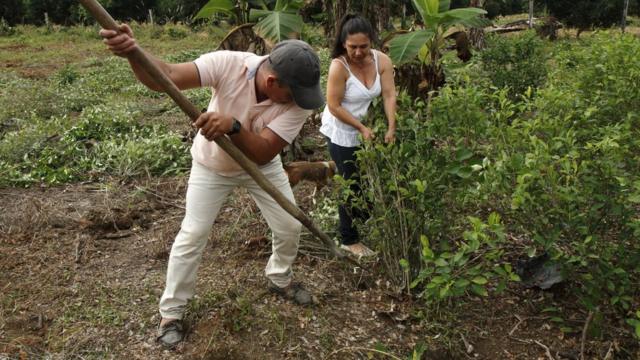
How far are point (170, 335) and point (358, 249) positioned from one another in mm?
1383

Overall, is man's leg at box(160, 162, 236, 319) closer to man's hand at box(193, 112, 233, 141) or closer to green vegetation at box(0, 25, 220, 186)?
man's hand at box(193, 112, 233, 141)

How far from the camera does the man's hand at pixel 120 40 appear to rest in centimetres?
218

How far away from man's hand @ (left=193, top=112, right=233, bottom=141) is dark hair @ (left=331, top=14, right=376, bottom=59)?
4.21 ft

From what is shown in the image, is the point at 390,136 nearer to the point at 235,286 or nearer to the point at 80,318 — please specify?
the point at 235,286

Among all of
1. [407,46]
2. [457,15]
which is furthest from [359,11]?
[407,46]

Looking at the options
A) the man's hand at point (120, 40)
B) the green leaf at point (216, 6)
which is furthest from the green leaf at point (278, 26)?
the man's hand at point (120, 40)

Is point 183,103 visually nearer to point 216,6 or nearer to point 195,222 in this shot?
point 195,222

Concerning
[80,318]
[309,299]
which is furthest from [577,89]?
[80,318]

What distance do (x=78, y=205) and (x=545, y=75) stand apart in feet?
17.3

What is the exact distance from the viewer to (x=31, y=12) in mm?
28469

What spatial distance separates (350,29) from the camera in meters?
3.38

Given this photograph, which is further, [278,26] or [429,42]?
[278,26]

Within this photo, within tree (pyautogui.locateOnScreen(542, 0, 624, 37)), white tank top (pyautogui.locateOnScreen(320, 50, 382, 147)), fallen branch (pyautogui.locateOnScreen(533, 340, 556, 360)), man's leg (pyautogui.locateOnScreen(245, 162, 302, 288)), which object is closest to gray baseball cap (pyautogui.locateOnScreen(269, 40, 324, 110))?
man's leg (pyautogui.locateOnScreen(245, 162, 302, 288))

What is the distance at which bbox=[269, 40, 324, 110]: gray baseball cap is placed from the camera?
8.21 ft
